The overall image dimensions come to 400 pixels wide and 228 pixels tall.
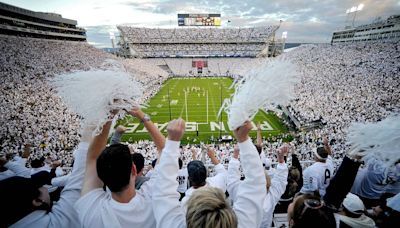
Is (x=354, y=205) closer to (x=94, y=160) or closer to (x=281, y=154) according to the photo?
(x=281, y=154)

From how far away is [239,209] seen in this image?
141 cm

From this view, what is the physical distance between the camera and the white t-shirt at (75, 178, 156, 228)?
1.49 meters

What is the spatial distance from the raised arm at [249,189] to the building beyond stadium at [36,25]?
4981cm

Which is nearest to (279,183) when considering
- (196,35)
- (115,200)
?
(115,200)

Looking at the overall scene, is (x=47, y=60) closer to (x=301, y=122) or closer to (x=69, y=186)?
(x=301, y=122)

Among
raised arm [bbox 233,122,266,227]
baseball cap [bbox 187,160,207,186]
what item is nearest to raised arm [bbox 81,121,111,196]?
baseball cap [bbox 187,160,207,186]

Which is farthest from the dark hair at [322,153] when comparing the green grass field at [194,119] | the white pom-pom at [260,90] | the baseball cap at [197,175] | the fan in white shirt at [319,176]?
the green grass field at [194,119]

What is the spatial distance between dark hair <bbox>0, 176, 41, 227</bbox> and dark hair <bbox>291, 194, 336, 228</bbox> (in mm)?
1665

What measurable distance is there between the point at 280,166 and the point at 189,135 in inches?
624

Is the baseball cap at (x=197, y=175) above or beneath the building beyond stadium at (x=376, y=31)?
beneath

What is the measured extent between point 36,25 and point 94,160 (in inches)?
2318

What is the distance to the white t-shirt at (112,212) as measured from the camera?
4.89ft

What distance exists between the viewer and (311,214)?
1497 mm

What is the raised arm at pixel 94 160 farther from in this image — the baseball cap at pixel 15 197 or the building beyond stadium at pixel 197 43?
the building beyond stadium at pixel 197 43
